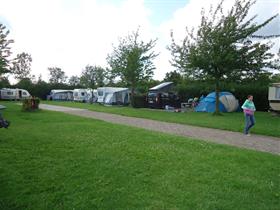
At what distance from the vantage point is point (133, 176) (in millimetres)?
5219

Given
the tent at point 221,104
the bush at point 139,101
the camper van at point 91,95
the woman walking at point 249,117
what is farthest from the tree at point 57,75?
the woman walking at point 249,117

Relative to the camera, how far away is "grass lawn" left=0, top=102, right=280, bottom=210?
4.13 metres

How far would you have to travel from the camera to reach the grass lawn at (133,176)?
163 inches

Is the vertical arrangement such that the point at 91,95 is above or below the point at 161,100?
above

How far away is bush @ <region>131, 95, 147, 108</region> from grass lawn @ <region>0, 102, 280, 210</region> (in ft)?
69.8

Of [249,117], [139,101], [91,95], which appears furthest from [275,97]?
[91,95]

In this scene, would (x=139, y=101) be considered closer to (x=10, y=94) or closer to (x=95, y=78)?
(x=95, y=78)

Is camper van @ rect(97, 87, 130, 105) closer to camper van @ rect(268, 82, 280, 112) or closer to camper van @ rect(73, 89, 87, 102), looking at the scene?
camper van @ rect(73, 89, 87, 102)

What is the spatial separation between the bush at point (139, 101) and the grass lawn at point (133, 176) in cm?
2128

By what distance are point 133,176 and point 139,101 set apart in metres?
24.7

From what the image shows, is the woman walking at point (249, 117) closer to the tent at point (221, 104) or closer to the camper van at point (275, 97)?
the camper van at point (275, 97)

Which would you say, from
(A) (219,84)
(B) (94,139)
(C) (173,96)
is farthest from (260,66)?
(B) (94,139)

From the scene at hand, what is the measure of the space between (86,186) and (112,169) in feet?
3.19

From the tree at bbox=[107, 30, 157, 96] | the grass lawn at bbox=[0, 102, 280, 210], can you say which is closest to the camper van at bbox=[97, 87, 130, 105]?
the tree at bbox=[107, 30, 157, 96]
